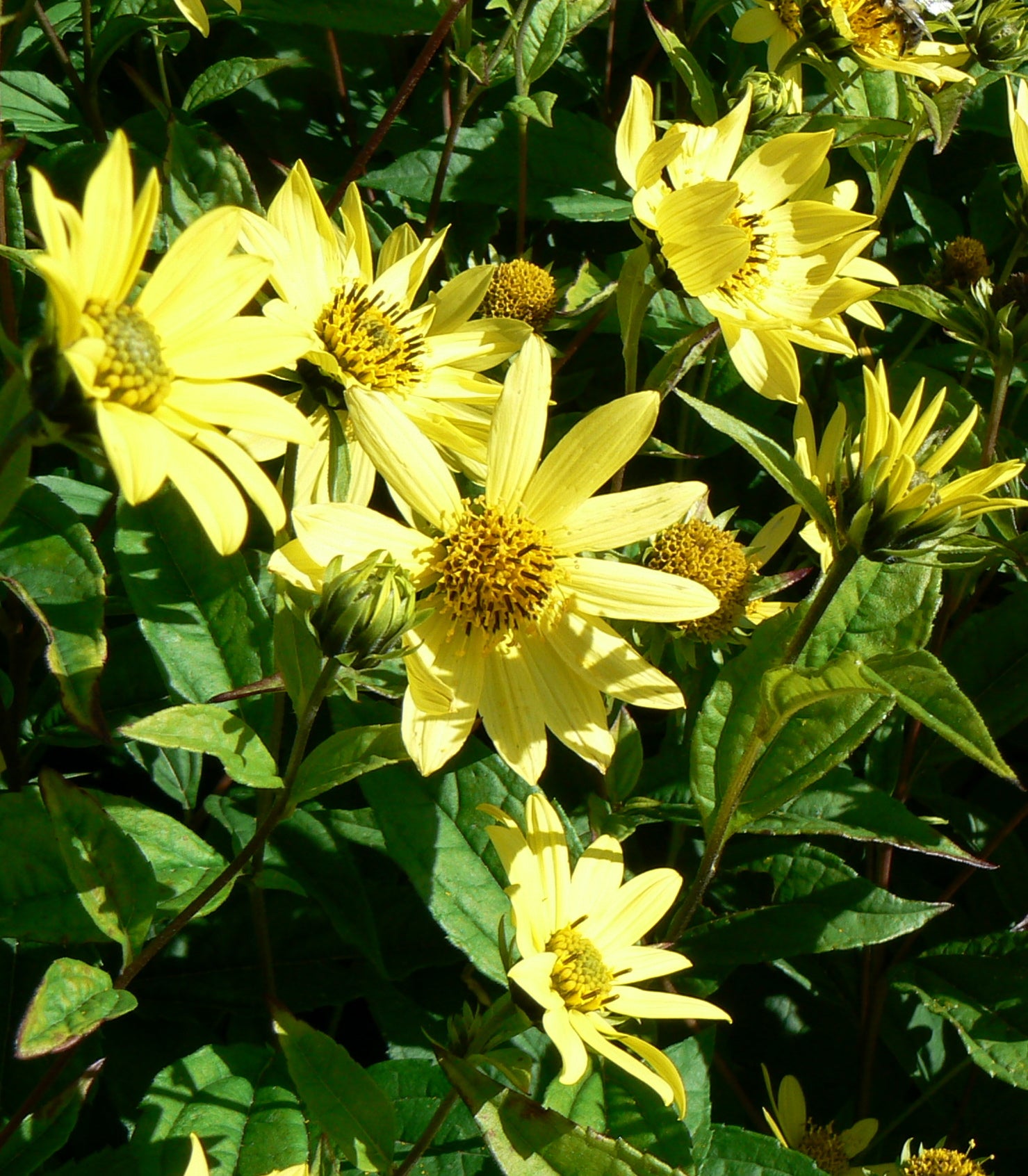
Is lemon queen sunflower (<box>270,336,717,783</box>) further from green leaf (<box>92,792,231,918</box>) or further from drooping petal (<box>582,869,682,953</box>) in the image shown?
green leaf (<box>92,792,231,918</box>)

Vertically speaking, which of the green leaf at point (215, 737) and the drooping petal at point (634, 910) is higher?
the green leaf at point (215, 737)

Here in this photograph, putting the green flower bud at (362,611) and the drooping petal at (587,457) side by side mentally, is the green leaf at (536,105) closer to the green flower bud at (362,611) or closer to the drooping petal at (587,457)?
the drooping petal at (587,457)

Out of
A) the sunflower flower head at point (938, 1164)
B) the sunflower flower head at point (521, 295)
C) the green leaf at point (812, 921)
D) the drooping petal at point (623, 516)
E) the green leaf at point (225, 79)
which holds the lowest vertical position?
the sunflower flower head at point (938, 1164)

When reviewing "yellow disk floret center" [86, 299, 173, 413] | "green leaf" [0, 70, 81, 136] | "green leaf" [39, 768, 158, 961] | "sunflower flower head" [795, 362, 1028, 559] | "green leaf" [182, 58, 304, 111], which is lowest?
"green leaf" [39, 768, 158, 961]

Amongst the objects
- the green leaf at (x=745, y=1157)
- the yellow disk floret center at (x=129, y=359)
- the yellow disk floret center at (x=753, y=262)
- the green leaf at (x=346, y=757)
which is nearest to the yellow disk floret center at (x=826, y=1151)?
the green leaf at (x=745, y=1157)

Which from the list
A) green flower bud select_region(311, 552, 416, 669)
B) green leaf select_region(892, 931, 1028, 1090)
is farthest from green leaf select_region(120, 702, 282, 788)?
green leaf select_region(892, 931, 1028, 1090)

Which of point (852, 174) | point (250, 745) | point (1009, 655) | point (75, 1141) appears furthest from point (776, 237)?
point (75, 1141)
